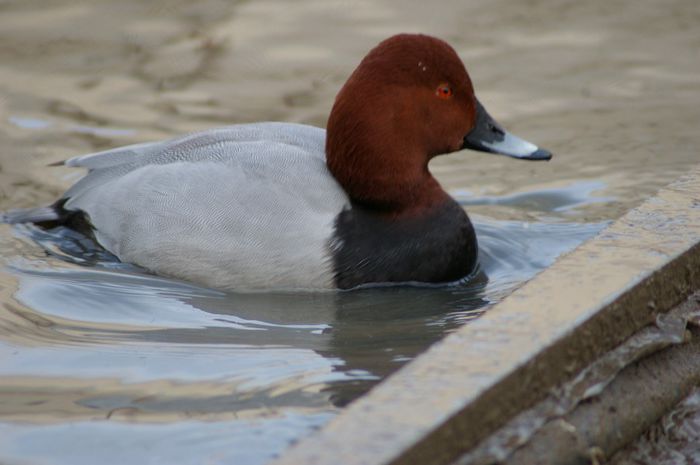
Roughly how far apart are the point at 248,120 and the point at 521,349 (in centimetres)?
438

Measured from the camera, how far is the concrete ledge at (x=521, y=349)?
2.32 metres

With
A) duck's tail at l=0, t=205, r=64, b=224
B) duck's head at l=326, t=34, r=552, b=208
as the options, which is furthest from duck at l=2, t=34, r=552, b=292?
duck's tail at l=0, t=205, r=64, b=224

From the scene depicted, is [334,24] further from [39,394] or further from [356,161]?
[39,394]

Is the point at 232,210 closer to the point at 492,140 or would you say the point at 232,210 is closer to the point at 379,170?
the point at 379,170

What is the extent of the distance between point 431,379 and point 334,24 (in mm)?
5940

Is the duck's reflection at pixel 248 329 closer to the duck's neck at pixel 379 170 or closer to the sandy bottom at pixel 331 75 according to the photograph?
the duck's neck at pixel 379 170

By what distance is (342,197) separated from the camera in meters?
4.58

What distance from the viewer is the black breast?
14.8ft

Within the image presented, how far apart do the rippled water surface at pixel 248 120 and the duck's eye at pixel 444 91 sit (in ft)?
2.54

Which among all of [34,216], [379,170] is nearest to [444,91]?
[379,170]

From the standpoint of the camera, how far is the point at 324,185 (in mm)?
4578

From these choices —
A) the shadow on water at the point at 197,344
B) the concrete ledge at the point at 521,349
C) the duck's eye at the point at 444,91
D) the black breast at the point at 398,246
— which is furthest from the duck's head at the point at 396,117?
the concrete ledge at the point at 521,349

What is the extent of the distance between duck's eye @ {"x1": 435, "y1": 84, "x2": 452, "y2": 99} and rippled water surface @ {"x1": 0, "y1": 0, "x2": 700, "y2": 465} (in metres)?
0.77

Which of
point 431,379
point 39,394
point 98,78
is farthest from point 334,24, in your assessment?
point 431,379
